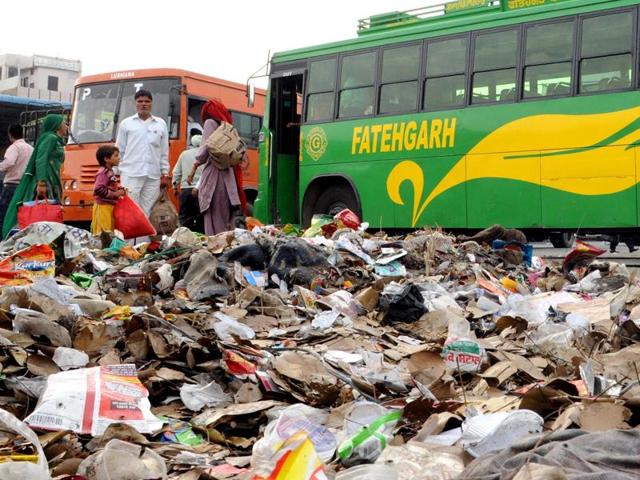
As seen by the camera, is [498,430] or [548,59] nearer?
[498,430]

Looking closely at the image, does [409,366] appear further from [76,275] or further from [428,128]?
[428,128]

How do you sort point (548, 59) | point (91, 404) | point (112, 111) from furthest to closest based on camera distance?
point (112, 111) → point (548, 59) → point (91, 404)

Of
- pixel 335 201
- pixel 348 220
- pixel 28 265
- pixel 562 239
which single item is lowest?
pixel 28 265

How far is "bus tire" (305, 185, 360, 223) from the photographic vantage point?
1251cm

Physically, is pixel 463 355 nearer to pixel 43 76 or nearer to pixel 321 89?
pixel 321 89

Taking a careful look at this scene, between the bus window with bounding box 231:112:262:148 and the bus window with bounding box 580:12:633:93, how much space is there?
6.66 meters

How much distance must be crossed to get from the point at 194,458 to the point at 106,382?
62 centimetres

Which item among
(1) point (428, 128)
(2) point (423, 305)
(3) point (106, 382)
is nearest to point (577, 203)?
(1) point (428, 128)

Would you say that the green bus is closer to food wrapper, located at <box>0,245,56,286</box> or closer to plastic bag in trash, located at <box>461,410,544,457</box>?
food wrapper, located at <box>0,245,56,286</box>

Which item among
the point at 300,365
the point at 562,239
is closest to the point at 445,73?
the point at 562,239

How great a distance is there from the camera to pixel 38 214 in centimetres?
894

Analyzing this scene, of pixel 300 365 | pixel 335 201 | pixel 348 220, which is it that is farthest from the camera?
pixel 335 201

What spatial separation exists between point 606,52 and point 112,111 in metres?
7.62

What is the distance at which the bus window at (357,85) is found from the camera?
1217 cm
